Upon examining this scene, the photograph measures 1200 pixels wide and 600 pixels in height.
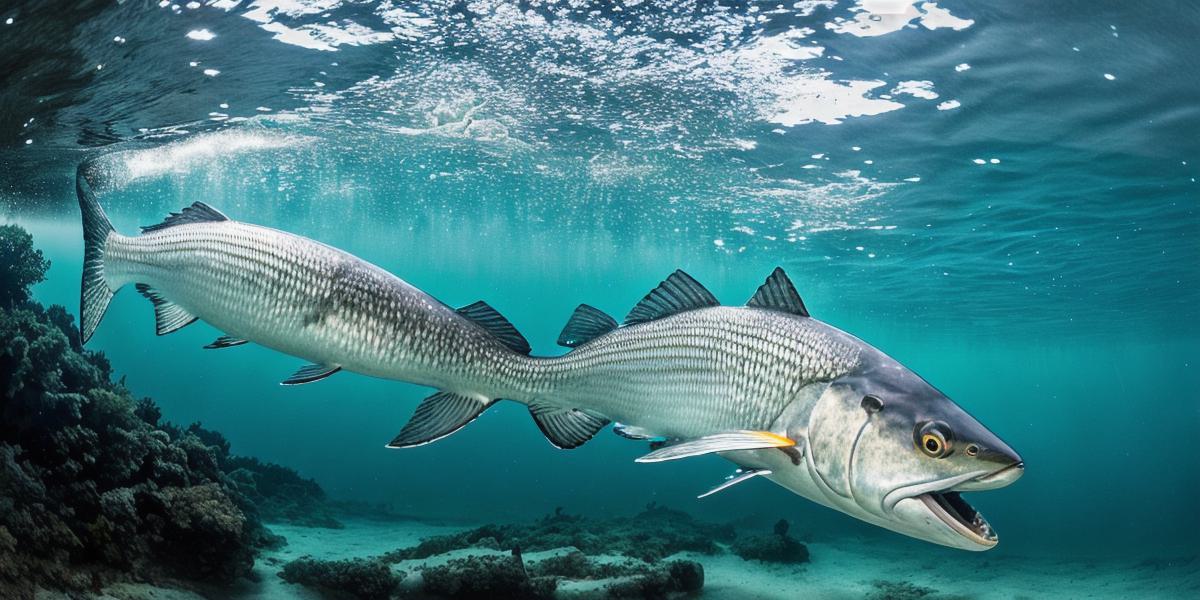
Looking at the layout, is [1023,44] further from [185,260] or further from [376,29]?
[185,260]

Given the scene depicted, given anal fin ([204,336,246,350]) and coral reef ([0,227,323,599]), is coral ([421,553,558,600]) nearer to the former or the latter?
coral reef ([0,227,323,599])

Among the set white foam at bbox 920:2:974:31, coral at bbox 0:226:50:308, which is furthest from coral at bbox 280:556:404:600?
white foam at bbox 920:2:974:31

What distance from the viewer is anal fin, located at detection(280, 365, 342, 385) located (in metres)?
3.14

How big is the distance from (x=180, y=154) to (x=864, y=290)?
3346 cm

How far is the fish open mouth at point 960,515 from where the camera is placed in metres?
2.44

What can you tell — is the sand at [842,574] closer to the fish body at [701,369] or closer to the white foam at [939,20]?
the fish body at [701,369]

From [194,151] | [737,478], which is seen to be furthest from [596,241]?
[737,478]

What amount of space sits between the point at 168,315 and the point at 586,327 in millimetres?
2322

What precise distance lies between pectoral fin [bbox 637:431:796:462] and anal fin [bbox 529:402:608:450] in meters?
0.66

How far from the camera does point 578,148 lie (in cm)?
1927

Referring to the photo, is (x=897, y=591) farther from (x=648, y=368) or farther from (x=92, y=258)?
(x=92, y=258)

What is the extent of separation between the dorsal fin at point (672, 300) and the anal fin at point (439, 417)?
1067 mm

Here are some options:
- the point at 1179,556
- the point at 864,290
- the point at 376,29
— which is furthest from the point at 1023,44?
the point at 864,290

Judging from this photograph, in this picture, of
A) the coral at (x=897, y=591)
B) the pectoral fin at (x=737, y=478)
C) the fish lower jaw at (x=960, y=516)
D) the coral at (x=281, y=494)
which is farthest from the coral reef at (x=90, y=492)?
the coral at (x=897, y=591)
